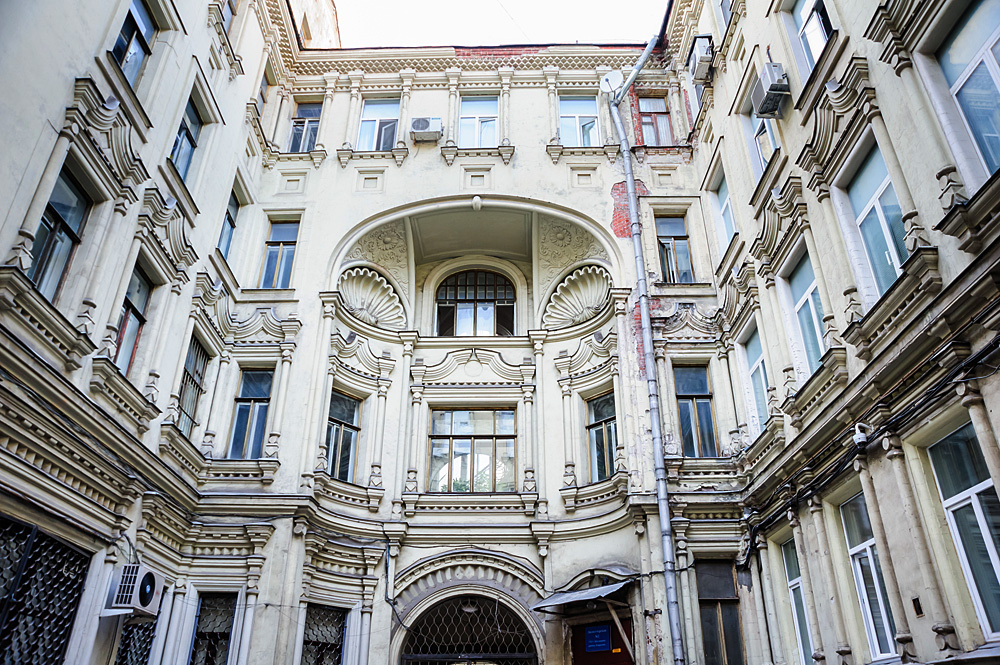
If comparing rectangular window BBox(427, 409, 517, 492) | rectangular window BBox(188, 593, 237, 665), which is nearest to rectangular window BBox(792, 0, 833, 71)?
rectangular window BBox(427, 409, 517, 492)

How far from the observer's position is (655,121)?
1805 centimetres

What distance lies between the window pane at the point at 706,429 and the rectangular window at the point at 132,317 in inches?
385

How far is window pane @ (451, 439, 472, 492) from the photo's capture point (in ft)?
50.0

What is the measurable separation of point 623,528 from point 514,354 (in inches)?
186

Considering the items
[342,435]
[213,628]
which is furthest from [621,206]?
[213,628]

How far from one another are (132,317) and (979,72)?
11.2 metres

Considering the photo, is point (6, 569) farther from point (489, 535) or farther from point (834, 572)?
point (834, 572)

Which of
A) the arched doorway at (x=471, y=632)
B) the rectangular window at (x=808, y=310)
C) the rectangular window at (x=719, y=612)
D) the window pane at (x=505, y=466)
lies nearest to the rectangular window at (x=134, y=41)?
the window pane at (x=505, y=466)

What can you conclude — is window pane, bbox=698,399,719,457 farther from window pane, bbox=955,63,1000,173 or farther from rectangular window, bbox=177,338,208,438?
rectangular window, bbox=177,338,208,438

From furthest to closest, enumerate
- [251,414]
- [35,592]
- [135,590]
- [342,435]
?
[342,435], [251,414], [135,590], [35,592]

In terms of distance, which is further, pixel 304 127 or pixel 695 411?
pixel 304 127

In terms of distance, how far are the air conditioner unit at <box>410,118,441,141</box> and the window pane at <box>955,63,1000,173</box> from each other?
11.8m

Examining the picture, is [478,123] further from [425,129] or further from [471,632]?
[471,632]

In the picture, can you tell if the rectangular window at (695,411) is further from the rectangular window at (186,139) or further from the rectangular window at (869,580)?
the rectangular window at (186,139)
